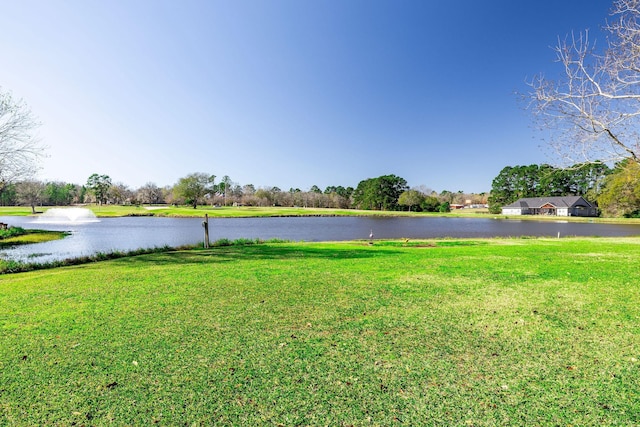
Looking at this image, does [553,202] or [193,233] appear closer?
[193,233]

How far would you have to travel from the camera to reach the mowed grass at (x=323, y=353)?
290 cm

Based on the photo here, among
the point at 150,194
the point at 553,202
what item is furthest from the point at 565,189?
the point at 150,194

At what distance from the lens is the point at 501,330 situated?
4.73m

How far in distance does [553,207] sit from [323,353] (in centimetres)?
9188

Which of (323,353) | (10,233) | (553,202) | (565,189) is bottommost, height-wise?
(10,233)

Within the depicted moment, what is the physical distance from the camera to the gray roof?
74250 millimetres

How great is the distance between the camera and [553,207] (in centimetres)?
7712

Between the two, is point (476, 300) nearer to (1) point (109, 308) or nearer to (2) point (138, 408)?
(2) point (138, 408)

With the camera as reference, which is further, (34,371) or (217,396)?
(34,371)

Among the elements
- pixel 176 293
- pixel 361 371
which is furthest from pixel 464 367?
pixel 176 293

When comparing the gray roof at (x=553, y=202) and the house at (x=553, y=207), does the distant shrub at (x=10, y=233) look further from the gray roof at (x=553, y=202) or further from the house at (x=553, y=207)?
the gray roof at (x=553, y=202)

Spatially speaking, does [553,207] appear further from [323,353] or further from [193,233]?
[323,353]

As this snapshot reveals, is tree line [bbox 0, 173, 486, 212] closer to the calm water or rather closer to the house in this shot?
the house

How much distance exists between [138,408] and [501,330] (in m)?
4.65
